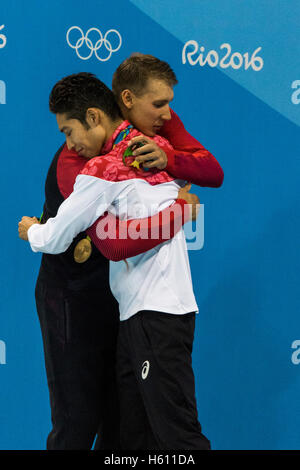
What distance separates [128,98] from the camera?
5.08 ft

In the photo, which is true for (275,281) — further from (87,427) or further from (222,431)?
(87,427)

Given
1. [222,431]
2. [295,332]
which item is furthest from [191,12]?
[222,431]

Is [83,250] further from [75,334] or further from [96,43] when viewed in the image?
[96,43]

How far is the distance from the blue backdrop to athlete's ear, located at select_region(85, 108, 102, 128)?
0.54 metres

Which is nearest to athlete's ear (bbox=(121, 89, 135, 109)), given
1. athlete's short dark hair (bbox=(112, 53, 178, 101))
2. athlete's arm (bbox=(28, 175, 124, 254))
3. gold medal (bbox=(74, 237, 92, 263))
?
athlete's short dark hair (bbox=(112, 53, 178, 101))

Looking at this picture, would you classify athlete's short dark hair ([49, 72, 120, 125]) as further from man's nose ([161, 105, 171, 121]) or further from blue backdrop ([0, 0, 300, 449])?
blue backdrop ([0, 0, 300, 449])

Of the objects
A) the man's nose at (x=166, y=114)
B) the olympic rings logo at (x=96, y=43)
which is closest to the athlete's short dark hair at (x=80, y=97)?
the man's nose at (x=166, y=114)

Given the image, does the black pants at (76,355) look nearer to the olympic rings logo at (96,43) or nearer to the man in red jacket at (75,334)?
the man in red jacket at (75,334)

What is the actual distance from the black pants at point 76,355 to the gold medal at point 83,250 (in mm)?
91

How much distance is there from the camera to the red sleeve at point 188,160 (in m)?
1.55

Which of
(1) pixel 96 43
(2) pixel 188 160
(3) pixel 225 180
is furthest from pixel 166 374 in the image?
(1) pixel 96 43

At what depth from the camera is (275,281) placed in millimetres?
2189

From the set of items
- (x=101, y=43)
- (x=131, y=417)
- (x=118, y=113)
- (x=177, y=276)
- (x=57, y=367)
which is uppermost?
(x=101, y=43)

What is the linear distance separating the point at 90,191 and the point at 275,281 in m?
0.96
